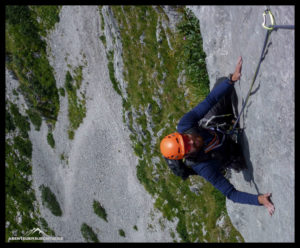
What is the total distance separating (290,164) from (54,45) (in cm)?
1330

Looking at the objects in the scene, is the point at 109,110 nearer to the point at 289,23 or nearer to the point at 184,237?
the point at 184,237

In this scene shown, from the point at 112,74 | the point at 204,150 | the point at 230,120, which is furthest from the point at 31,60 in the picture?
the point at 204,150

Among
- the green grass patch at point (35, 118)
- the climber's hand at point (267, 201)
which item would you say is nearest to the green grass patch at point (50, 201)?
the green grass patch at point (35, 118)

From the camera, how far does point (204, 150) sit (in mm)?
4461

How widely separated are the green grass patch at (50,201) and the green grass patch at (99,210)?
300 cm

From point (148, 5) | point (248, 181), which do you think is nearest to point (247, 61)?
point (248, 181)

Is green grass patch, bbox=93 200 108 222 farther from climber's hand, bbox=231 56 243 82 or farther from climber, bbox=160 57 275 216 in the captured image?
climber's hand, bbox=231 56 243 82

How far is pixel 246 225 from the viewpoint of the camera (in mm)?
6445

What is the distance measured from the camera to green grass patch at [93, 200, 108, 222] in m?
12.3

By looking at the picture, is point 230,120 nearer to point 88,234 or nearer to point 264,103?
point 264,103

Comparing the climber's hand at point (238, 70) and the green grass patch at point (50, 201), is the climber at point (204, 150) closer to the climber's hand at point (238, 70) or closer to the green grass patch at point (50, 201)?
the climber's hand at point (238, 70)

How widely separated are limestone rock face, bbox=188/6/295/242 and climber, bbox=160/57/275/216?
0.35m

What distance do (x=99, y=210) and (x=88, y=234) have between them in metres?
1.83

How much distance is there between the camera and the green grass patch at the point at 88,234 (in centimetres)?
1280
